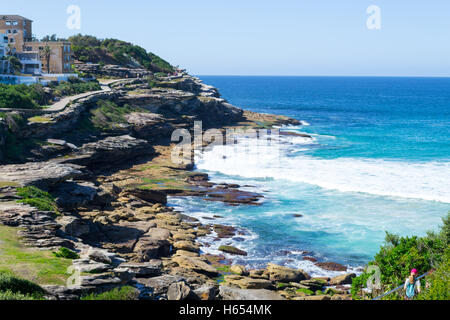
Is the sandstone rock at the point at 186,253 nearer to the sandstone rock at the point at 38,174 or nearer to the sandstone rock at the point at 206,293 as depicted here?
the sandstone rock at the point at 206,293

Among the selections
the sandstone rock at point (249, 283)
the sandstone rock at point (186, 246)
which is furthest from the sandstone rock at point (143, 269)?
the sandstone rock at point (186, 246)

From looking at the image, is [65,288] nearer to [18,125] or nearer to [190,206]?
[190,206]

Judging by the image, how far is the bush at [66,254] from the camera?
19.6 meters

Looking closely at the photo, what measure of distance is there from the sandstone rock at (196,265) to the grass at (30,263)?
25.8 feet

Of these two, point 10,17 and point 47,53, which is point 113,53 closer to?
point 10,17

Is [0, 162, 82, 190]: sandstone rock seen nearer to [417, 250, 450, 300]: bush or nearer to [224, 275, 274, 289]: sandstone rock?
[224, 275, 274, 289]: sandstone rock

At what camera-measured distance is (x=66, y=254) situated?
1981cm

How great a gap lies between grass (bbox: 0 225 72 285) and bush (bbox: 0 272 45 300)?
1027mm

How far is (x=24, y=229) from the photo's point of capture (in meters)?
22.0

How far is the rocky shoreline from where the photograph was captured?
62.9 ft

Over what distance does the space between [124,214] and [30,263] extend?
14663mm

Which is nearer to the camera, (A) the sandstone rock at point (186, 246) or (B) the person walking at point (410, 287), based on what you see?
(B) the person walking at point (410, 287)
